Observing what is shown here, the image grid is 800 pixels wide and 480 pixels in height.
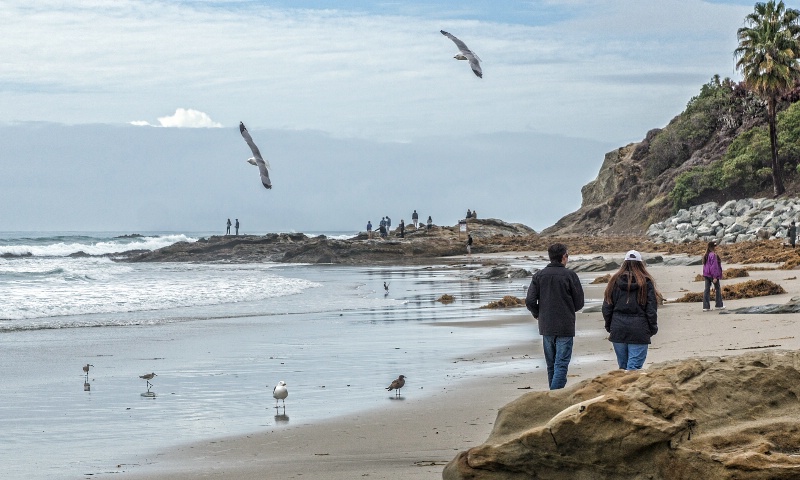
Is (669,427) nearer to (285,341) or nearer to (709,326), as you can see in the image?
(709,326)

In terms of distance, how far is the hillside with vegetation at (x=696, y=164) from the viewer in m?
59.8

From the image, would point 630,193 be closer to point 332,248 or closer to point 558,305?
point 332,248

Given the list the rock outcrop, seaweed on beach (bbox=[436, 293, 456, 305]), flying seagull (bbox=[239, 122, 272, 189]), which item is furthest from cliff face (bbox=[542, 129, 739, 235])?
flying seagull (bbox=[239, 122, 272, 189])

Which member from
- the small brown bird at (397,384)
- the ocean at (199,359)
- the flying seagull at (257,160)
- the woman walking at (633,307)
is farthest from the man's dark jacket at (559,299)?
the flying seagull at (257,160)

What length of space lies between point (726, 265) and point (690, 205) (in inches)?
1317

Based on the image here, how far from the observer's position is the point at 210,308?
2764cm

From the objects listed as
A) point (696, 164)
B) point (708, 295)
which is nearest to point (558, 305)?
point (708, 295)

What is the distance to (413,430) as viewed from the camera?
938 cm

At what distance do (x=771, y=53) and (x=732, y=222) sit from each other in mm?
9406

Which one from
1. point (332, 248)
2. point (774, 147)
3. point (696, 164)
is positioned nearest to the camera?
point (774, 147)

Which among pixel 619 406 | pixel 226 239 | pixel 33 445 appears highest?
pixel 226 239

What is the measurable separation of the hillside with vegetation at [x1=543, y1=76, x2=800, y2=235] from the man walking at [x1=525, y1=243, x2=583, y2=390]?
159ft

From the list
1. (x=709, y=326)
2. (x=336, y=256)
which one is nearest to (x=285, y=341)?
(x=709, y=326)

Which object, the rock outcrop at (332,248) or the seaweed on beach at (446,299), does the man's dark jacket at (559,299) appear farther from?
the rock outcrop at (332,248)
